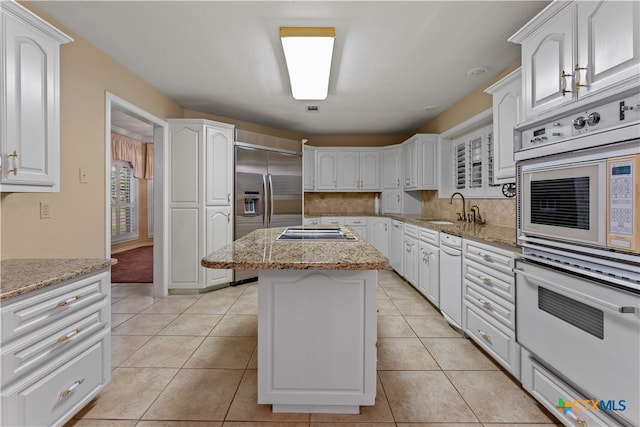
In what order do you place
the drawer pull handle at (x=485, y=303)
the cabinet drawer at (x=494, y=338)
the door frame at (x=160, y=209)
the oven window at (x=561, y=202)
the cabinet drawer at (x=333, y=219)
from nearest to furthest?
the oven window at (x=561, y=202), the cabinet drawer at (x=494, y=338), the drawer pull handle at (x=485, y=303), the door frame at (x=160, y=209), the cabinet drawer at (x=333, y=219)

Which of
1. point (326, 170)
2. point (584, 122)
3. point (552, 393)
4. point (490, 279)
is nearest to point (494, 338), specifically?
point (490, 279)

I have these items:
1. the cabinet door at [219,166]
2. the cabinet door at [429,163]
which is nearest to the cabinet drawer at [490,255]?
the cabinet door at [429,163]

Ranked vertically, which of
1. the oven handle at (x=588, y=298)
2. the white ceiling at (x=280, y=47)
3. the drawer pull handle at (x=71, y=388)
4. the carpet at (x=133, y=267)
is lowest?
the carpet at (x=133, y=267)

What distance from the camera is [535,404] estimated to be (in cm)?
174

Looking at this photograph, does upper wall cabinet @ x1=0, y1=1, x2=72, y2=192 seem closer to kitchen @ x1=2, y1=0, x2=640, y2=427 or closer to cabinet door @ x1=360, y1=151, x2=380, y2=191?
kitchen @ x1=2, y1=0, x2=640, y2=427

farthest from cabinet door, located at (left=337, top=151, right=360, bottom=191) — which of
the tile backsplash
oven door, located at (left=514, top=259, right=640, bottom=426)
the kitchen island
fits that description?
the kitchen island

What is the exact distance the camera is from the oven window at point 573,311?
51.7 inches

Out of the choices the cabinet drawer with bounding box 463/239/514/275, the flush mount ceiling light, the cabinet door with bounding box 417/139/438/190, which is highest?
the flush mount ceiling light

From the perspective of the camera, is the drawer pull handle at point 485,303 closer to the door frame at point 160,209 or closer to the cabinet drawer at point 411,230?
the cabinet drawer at point 411,230

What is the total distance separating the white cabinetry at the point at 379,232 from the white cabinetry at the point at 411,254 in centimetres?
76

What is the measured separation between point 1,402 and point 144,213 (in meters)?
7.20

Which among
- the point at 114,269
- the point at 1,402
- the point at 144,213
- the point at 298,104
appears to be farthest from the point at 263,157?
the point at 144,213

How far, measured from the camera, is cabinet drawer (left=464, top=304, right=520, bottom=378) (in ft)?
6.14

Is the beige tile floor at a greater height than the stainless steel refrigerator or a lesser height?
lesser
